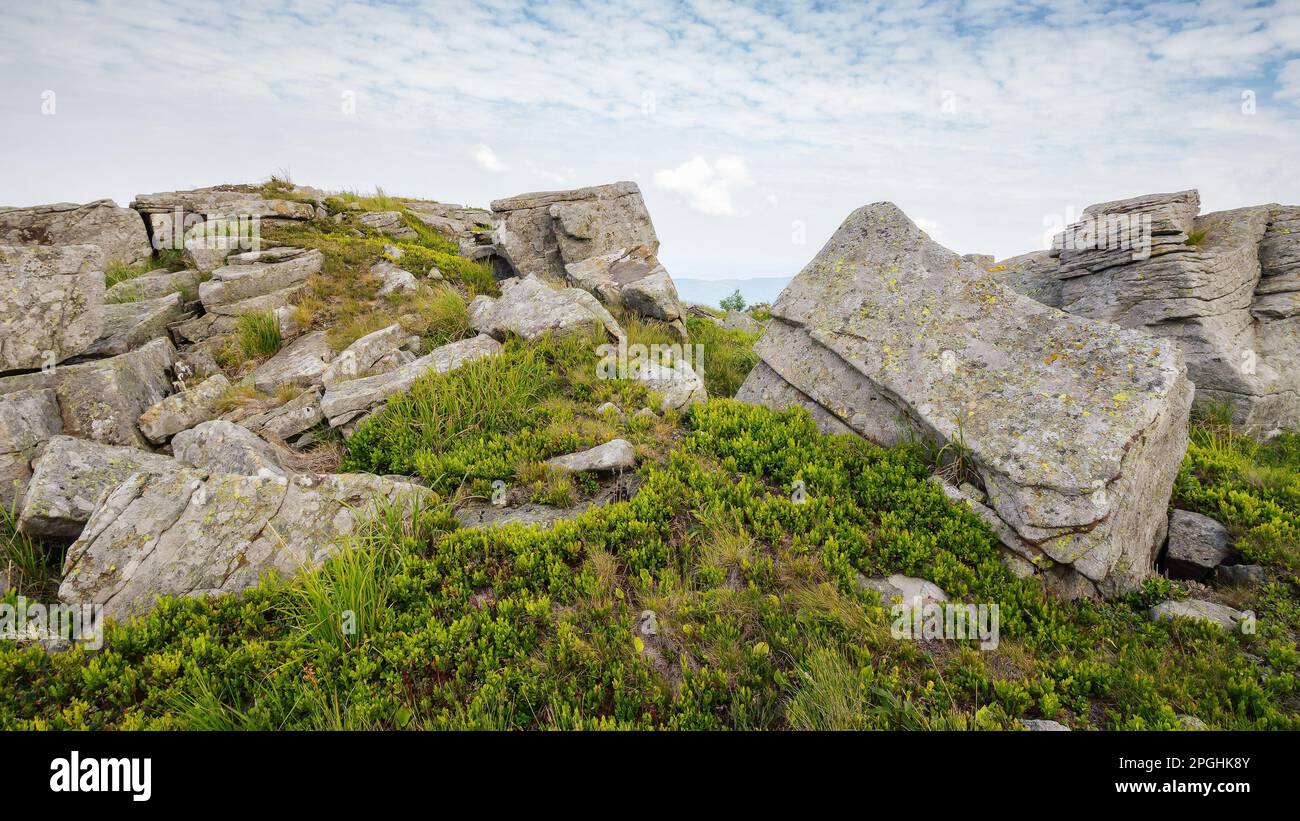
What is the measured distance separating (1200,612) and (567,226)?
Answer: 16886mm

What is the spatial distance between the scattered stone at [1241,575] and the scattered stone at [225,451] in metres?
12.9

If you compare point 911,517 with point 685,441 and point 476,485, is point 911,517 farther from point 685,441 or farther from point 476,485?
point 476,485

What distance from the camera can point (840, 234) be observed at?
10.6 meters

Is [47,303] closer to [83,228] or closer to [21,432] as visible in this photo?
[21,432]

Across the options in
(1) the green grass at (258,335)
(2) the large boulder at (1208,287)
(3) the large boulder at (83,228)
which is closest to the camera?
(2) the large boulder at (1208,287)

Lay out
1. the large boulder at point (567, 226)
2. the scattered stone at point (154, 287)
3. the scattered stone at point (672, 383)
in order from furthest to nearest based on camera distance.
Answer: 1. the large boulder at point (567, 226)
2. the scattered stone at point (154, 287)
3. the scattered stone at point (672, 383)

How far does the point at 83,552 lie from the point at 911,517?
32.9ft

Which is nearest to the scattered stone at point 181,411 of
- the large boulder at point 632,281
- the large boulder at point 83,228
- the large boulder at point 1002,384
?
the large boulder at point 632,281

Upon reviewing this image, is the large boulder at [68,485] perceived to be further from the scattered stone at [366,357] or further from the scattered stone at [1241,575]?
the scattered stone at [1241,575]

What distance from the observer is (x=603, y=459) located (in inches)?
321

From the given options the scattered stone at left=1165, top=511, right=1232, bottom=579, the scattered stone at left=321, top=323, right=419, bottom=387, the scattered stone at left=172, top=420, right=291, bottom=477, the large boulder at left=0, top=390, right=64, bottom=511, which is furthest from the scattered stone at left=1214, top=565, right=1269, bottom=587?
the large boulder at left=0, top=390, right=64, bottom=511

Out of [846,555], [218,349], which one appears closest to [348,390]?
[218,349]

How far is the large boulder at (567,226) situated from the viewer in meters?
17.6
